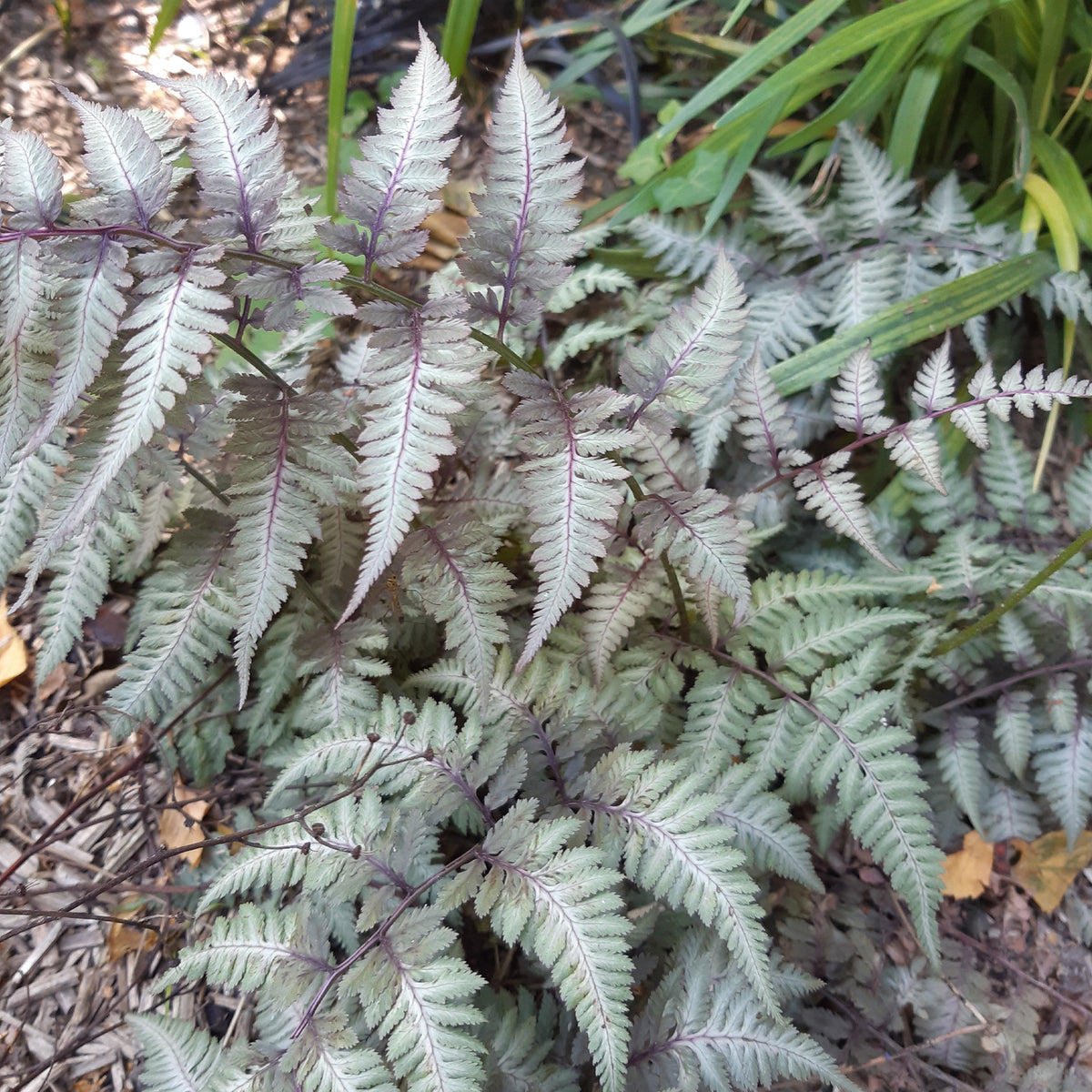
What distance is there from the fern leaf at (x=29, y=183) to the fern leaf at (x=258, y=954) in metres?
1.03

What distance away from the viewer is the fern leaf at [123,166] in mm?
1086

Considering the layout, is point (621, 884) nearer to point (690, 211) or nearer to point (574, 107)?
point (690, 211)

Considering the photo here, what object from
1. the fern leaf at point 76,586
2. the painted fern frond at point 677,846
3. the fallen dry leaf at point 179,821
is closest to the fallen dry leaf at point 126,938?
the fallen dry leaf at point 179,821

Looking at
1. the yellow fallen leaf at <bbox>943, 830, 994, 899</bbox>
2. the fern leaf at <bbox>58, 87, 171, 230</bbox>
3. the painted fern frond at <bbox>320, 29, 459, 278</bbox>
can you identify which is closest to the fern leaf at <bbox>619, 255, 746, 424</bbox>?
the painted fern frond at <bbox>320, 29, 459, 278</bbox>

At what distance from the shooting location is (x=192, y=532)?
147 centimetres

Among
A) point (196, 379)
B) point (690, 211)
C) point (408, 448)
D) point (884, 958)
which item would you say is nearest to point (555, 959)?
point (408, 448)

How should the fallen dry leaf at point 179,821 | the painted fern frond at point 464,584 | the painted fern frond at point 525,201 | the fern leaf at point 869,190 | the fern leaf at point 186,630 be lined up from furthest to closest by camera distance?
the fern leaf at point 869,190, the fallen dry leaf at point 179,821, the fern leaf at point 186,630, the painted fern frond at point 464,584, the painted fern frond at point 525,201

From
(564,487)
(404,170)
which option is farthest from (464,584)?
(404,170)

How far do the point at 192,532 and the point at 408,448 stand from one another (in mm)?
641

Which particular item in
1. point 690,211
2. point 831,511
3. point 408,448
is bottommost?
point 831,511

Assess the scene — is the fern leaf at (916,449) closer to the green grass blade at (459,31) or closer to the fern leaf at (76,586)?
the fern leaf at (76,586)

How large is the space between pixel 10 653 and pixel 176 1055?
3.06 feet

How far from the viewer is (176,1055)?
4.18 feet

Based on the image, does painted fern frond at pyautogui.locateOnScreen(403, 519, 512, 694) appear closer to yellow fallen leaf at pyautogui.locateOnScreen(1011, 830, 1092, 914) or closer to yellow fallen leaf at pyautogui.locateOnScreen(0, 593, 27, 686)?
yellow fallen leaf at pyautogui.locateOnScreen(0, 593, 27, 686)
